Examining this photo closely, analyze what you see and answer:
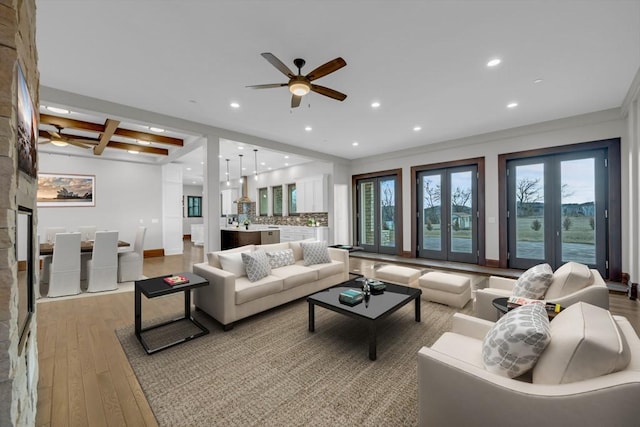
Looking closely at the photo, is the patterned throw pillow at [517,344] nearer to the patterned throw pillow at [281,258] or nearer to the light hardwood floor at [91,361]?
the light hardwood floor at [91,361]

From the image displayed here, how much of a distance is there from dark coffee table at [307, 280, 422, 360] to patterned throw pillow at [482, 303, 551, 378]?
109cm

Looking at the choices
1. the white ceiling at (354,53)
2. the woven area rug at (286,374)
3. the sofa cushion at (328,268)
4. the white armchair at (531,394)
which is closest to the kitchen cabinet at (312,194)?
the white ceiling at (354,53)

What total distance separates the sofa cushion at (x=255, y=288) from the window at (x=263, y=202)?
7662 millimetres

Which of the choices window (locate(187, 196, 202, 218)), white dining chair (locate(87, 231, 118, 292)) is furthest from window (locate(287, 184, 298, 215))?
window (locate(187, 196, 202, 218))

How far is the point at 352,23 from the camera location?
2.46 meters

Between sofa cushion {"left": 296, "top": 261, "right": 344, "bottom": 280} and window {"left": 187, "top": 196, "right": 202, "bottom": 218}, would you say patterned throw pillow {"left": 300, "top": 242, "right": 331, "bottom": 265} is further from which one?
window {"left": 187, "top": 196, "right": 202, "bottom": 218}

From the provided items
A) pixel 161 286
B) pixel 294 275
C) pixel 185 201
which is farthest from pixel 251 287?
pixel 185 201

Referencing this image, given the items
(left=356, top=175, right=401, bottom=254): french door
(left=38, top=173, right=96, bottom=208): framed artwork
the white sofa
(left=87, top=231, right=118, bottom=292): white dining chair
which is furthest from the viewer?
(left=356, top=175, right=401, bottom=254): french door

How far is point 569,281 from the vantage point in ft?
7.89

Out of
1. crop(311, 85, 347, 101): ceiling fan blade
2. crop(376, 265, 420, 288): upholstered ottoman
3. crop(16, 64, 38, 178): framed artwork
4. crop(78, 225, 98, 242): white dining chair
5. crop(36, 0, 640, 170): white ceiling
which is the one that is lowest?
crop(376, 265, 420, 288): upholstered ottoman

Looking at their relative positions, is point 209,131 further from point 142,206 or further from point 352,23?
point 142,206

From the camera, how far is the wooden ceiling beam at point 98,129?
191 inches

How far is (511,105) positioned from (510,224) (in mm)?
Answer: 2647

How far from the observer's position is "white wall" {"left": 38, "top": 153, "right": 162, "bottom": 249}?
6.64 meters
